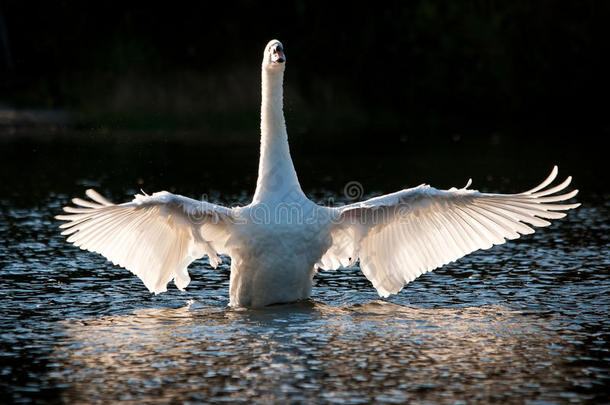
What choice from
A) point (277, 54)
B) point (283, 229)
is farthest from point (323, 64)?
point (283, 229)

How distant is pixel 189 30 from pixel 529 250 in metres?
31.1

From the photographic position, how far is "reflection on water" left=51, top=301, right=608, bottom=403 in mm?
9250

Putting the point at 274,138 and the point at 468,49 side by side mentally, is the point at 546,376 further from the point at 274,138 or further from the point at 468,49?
the point at 468,49

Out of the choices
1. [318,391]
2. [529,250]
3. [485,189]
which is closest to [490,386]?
[318,391]

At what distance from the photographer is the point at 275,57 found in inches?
485

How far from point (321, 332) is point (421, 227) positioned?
2.14 metres

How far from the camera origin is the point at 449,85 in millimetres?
44000

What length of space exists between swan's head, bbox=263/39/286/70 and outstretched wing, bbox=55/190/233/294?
195 cm

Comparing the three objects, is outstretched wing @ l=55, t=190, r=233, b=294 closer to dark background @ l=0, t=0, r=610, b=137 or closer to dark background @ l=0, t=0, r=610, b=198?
dark background @ l=0, t=0, r=610, b=198

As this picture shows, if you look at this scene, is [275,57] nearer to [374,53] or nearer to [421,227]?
[421,227]

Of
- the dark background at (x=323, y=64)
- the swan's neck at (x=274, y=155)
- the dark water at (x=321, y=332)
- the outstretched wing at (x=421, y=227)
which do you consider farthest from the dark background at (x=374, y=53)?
the outstretched wing at (x=421, y=227)

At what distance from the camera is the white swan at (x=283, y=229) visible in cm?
1197

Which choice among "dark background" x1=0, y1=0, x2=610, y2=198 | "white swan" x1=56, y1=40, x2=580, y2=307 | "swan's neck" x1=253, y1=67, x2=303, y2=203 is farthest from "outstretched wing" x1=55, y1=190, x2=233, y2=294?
"dark background" x1=0, y1=0, x2=610, y2=198

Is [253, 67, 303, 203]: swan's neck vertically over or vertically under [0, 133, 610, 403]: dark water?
over
